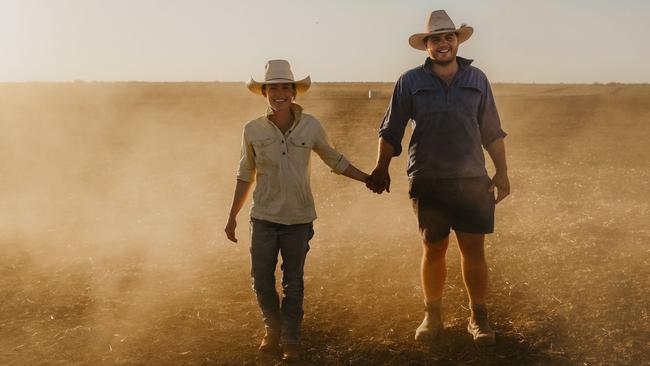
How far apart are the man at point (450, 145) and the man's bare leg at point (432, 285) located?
0.13 feet

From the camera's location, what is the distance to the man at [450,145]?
3.61m

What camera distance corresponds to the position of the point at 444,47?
3611 mm

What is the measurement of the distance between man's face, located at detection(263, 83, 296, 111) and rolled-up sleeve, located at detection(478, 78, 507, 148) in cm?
110

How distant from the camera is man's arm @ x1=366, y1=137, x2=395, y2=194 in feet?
12.7

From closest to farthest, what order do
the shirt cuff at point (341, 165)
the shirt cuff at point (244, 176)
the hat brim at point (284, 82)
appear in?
the hat brim at point (284, 82), the shirt cuff at point (244, 176), the shirt cuff at point (341, 165)

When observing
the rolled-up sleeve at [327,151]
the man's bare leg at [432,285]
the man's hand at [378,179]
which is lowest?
the man's bare leg at [432,285]

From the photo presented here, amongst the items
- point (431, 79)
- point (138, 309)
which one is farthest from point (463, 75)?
point (138, 309)

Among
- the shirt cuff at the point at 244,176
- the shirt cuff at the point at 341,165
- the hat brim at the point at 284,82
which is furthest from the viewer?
the shirt cuff at the point at 341,165

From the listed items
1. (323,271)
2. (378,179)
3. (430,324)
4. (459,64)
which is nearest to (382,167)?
(378,179)

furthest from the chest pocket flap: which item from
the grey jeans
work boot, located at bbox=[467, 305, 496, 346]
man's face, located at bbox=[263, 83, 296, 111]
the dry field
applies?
work boot, located at bbox=[467, 305, 496, 346]

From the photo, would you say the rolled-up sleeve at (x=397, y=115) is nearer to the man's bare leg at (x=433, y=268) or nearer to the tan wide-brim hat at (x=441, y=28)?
the tan wide-brim hat at (x=441, y=28)

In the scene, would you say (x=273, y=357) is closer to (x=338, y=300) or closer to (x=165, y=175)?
(x=338, y=300)

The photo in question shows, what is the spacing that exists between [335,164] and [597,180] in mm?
7009

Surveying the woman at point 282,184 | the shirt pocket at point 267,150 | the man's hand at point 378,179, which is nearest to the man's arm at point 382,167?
the man's hand at point 378,179
